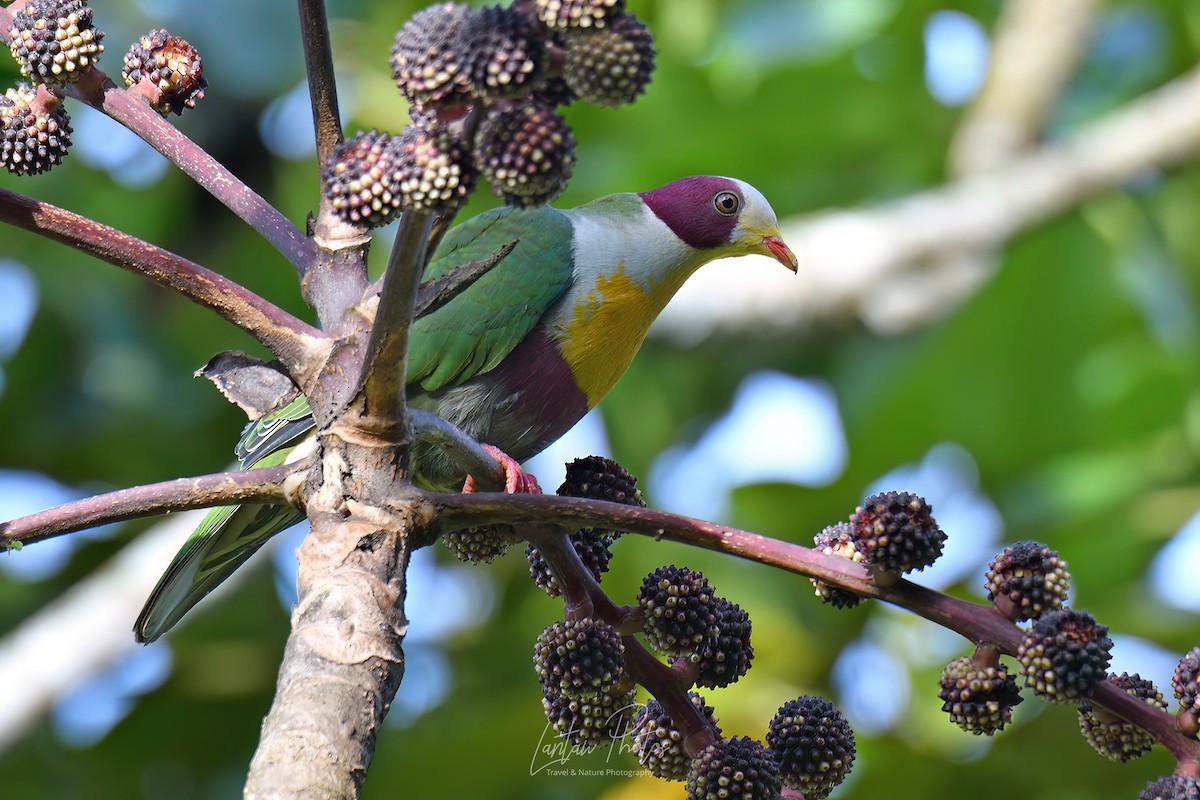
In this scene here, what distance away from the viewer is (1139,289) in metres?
6.41

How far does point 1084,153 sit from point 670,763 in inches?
200

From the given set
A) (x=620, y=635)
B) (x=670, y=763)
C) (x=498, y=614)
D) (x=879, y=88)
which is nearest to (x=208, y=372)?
(x=620, y=635)

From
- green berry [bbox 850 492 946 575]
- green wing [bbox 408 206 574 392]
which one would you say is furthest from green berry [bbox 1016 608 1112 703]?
green wing [bbox 408 206 574 392]

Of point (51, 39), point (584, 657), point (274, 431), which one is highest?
point (274, 431)

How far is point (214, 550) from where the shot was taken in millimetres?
3027

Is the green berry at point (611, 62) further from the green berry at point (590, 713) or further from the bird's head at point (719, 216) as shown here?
Answer: the bird's head at point (719, 216)

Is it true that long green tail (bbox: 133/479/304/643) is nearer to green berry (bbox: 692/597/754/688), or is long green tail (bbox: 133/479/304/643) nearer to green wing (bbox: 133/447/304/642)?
green wing (bbox: 133/447/304/642)

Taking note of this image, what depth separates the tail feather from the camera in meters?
2.90

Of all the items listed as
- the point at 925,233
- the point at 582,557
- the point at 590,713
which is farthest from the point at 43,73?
the point at 925,233

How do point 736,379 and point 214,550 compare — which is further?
point 736,379

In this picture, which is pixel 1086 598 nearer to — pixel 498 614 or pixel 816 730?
pixel 498 614

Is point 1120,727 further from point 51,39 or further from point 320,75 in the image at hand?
point 51,39

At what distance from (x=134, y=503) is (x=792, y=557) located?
83 centimetres

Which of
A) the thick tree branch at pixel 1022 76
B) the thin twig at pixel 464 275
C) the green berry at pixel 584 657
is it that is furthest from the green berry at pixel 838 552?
the thick tree branch at pixel 1022 76
